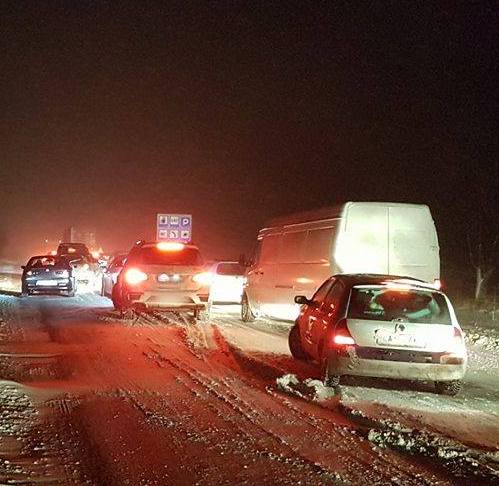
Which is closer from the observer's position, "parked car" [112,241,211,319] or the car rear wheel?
the car rear wheel

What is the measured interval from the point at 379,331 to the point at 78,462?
461 cm

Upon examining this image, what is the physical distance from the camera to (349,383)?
1064 cm

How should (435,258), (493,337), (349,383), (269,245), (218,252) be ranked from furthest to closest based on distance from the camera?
(218,252)
(269,245)
(493,337)
(435,258)
(349,383)

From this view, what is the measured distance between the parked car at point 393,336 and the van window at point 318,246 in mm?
4853

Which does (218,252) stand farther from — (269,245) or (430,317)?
(430,317)

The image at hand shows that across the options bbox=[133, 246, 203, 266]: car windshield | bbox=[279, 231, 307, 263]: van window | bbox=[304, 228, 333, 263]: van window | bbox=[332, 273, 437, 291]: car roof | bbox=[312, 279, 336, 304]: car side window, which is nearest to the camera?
bbox=[332, 273, 437, 291]: car roof

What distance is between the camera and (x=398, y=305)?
1016 centimetres

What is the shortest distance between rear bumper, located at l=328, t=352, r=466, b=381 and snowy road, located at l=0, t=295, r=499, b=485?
285 mm

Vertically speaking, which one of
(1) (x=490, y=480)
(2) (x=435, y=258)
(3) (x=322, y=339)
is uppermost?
(2) (x=435, y=258)

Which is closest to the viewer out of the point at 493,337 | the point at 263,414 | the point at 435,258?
the point at 263,414

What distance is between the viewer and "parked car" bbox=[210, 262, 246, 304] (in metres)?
22.8

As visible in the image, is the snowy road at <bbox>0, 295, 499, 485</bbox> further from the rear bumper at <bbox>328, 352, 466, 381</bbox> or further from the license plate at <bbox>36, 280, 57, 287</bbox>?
the license plate at <bbox>36, 280, 57, 287</bbox>

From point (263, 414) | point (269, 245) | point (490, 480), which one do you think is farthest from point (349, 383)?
point (269, 245)

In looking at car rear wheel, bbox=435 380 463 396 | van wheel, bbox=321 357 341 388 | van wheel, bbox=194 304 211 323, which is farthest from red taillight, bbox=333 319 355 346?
van wheel, bbox=194 304 211 323
